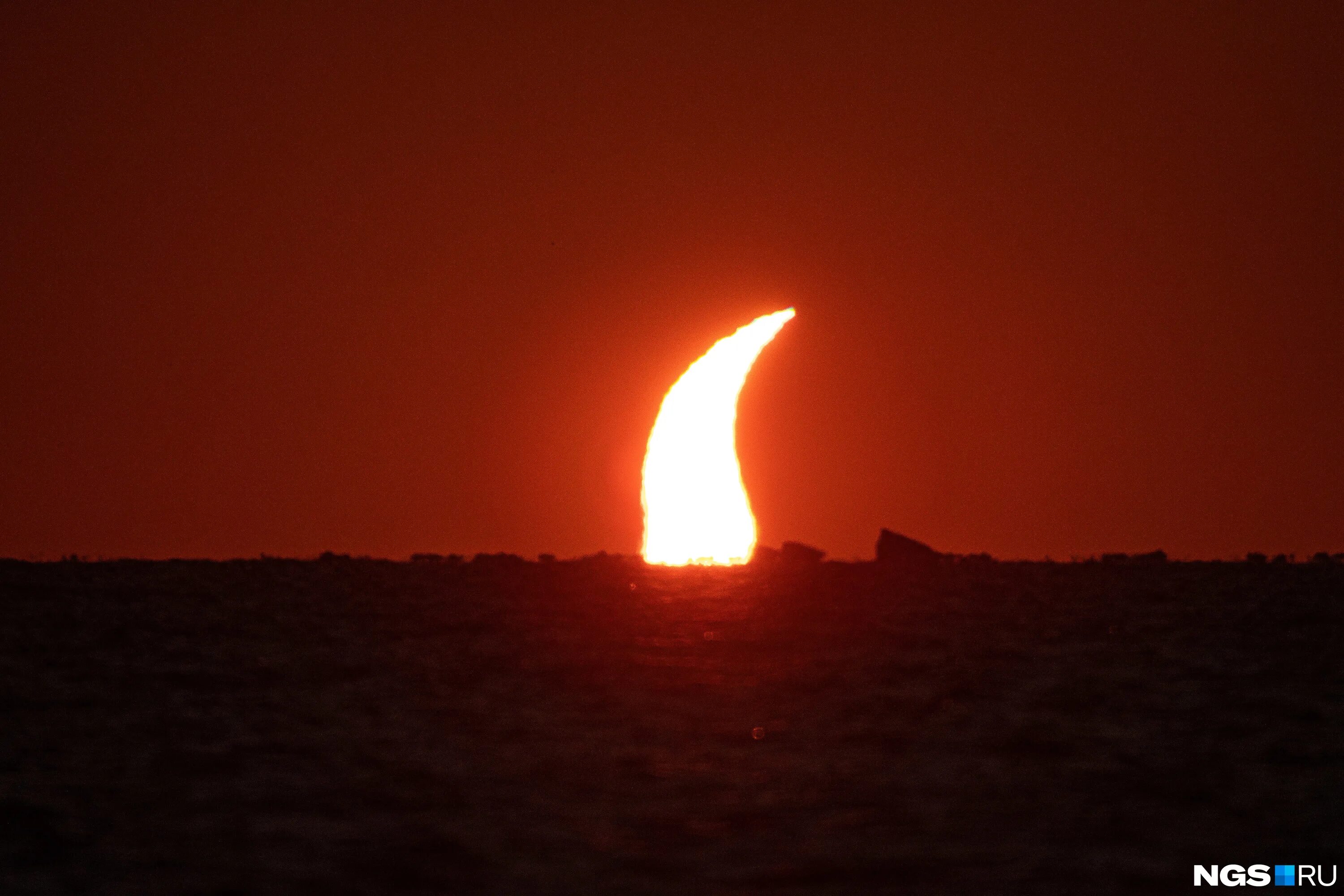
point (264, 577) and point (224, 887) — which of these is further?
point (264, 577)

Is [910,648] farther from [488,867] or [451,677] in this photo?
[488,867]

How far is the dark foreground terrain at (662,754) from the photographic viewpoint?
2283cm

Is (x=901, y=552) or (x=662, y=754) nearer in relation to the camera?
(x=662, y=754)

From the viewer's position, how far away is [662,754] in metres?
32.3

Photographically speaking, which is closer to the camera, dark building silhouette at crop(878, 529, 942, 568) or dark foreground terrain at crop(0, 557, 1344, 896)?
dark foreground terrain at crop(0, 557, 1344, 896)

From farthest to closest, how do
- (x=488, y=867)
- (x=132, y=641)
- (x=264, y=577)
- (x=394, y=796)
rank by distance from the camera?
(x=264, y=577)
(x=132, y=641)
(x=394, y=796)
(x=488, y=867)

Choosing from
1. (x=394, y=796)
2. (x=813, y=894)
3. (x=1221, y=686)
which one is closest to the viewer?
(x=813, y=894)

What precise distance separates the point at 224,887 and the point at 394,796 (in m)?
6.63

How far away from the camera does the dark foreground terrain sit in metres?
22.8

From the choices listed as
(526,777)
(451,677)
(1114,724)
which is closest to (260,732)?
(526,777)

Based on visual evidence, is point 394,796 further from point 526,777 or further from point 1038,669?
point 1038,669

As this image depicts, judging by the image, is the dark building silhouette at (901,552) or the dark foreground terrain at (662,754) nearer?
the dark foreground terrain at (662,754)

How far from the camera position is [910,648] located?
186 ft

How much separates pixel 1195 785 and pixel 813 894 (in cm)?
1028
